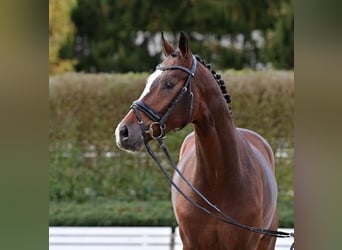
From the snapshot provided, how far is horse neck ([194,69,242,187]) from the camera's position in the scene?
2.65 meters

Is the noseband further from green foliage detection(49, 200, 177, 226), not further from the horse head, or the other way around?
green foliage detection(49, 200, 177, 226)

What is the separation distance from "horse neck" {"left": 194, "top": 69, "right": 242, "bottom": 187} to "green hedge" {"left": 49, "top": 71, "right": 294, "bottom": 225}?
407 cm

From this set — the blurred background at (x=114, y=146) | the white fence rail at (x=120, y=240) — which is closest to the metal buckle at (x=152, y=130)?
the white fence rail at (x=120, y=240)

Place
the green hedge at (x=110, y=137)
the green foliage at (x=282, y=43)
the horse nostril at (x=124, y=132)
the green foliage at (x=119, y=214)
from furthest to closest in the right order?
the green foliage at (x=282, y=43), the green hedge at (x=110, y=137), the green foliage at (x=119, y=214), the horse nostril at (x=124, y=132)

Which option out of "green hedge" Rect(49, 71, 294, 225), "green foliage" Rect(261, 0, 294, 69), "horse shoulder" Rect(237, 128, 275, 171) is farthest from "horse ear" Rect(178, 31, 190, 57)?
"green foliage" Rect(261, 0, 294, 69)

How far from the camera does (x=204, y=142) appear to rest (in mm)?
2689

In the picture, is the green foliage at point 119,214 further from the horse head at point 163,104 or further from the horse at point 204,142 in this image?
the horse head at point 163,104

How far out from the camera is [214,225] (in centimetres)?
274

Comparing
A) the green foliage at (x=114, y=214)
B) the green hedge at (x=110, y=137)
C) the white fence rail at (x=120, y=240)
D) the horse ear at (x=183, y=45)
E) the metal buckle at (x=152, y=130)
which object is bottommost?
the green foliage at (x=114, y=214)

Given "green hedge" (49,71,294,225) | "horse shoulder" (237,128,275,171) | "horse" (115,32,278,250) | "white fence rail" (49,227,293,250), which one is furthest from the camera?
"green hedge" (49,71,294,225)

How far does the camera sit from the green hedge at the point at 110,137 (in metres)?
6.89
